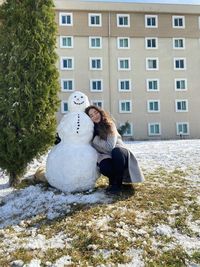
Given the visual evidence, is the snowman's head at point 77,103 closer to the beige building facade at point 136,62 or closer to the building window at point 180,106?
the beige building facade at point 136,62

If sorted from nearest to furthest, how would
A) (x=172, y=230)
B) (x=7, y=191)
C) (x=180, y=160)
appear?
(x=172, y=230) < (x=7, y=191) < (x=180, y=160)

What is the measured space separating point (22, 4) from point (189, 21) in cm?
3409

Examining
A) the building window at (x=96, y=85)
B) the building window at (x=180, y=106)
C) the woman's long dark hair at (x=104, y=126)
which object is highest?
the building window at (x=96, y=85)

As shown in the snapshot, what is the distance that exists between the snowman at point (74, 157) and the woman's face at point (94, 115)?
119 millimetres

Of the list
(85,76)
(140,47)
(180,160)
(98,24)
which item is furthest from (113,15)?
(180,160)

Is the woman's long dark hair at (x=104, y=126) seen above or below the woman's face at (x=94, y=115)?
below

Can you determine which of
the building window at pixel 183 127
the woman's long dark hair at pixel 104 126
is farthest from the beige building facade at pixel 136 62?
the woman's long dark hair at pixel 104 126

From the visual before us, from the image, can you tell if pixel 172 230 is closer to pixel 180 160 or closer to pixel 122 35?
pixel 180 160

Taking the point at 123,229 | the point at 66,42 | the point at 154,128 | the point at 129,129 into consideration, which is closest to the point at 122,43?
the point at 66,42

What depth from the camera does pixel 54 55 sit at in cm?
841

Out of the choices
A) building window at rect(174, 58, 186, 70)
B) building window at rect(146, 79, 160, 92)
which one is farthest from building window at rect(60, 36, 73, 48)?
building window at rect(174, 58, 186, 70)

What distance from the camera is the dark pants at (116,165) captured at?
584 cm

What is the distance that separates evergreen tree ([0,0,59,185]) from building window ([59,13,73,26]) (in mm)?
29486

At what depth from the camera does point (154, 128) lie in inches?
1476
